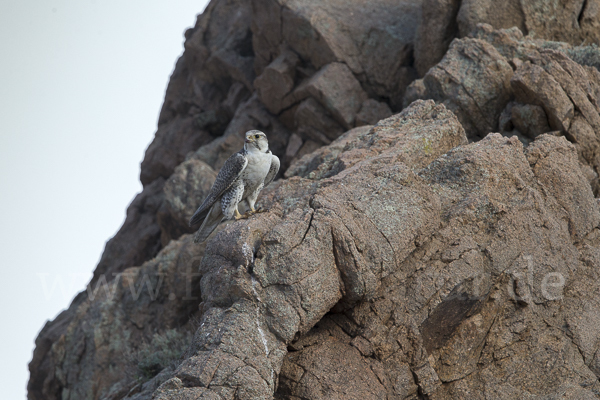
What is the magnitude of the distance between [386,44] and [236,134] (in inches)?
202

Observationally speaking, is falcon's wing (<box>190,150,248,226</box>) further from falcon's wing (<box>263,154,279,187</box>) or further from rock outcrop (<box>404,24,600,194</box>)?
rock outcrop (<box>404,24,600,194</box>)

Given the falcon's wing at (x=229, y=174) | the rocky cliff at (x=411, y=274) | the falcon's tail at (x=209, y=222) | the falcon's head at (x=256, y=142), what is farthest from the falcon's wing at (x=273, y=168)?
the falcon's tail at (x=209, y=222)

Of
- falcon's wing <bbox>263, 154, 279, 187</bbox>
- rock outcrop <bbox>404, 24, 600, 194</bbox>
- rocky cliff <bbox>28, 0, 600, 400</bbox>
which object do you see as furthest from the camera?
rock outcrop <bbox>404, 24, 600, 194</bbox>

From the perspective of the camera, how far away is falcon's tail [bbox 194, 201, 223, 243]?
8.62 meters

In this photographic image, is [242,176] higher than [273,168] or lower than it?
higher

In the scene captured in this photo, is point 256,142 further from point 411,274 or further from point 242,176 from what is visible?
point 411,274

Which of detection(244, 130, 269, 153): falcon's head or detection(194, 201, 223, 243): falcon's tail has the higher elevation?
detection(244, 130, 269, 153): falcon's head

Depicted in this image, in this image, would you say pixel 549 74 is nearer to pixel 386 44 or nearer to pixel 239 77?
pixel 386 44

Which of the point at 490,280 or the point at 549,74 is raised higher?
the point at 549,74

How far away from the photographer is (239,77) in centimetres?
1795

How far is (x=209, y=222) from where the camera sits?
8.77 meters

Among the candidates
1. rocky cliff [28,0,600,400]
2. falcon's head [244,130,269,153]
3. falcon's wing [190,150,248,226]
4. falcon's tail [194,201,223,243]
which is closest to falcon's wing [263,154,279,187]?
falcon's head [244,130,269,153]

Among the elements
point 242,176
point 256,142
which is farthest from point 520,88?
point 242,176

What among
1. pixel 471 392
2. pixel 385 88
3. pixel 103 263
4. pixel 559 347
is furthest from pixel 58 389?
pixel 385 88
